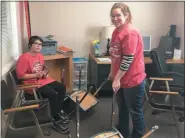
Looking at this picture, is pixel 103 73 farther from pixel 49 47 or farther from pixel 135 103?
pixel 135 103

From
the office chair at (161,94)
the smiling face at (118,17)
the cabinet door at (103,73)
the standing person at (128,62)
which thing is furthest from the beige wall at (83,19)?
the smiling face at (118,17)

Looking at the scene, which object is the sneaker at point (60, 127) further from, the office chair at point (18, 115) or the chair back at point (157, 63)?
the chair back at point (157, 63)

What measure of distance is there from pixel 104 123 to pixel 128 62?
1.01 m

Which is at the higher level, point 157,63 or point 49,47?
point 49,47

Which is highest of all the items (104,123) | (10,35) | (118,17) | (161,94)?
(118,17)

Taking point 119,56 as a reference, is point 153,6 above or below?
above

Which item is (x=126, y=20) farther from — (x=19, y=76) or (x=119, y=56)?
(x=19, y=76)

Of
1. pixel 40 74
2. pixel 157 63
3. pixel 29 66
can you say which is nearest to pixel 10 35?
pixel 29 66

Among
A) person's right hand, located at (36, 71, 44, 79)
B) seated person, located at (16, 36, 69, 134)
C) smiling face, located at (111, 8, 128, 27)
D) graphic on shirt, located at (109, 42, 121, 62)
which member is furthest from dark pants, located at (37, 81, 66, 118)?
smiling face, located at (111, 8, 128, 27)

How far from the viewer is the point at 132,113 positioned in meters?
1.65

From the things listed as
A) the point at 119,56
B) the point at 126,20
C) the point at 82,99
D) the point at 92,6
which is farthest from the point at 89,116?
the point at 92,6

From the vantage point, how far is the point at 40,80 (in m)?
2.23

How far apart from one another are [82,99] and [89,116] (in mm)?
246

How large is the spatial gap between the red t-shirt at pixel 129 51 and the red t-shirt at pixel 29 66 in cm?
94
